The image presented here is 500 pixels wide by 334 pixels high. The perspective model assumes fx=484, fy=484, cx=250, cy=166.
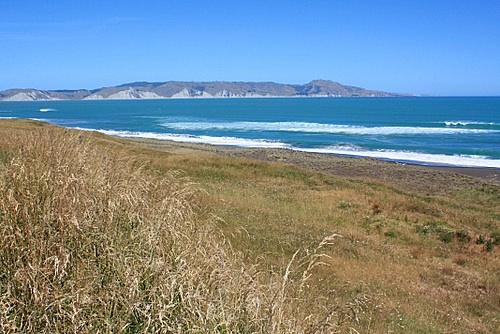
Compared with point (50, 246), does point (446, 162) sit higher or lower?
lower

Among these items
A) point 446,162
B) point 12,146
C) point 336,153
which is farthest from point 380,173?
point 12,146

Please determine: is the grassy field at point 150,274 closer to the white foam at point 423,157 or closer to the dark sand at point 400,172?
the dark sand at point 400,172

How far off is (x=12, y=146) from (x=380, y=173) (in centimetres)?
3238

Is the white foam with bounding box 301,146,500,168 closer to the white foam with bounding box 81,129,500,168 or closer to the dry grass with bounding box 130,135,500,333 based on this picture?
the white foam with bounding box 81,129,500,168

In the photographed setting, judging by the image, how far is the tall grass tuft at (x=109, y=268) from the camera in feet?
14.8

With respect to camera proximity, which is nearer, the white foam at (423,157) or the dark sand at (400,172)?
the dark sand at (400,172)

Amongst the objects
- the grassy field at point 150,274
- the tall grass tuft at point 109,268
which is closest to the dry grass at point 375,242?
the grassy field at point 150,274

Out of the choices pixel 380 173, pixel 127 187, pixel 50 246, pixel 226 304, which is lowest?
pixel 380 173

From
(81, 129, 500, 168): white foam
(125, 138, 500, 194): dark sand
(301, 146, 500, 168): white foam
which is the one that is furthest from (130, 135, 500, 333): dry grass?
(81, 129, 500, 168): white foam

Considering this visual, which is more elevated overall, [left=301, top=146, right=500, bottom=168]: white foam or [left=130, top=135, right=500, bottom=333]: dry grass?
[left=130, top=135, right=500, bottom=333]: dry grass

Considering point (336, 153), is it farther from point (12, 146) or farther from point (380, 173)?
point (12, 146)

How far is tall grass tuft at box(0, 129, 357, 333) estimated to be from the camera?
178 inches

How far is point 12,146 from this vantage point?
7.78 m

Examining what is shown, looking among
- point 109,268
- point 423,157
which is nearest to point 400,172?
point 423,157
